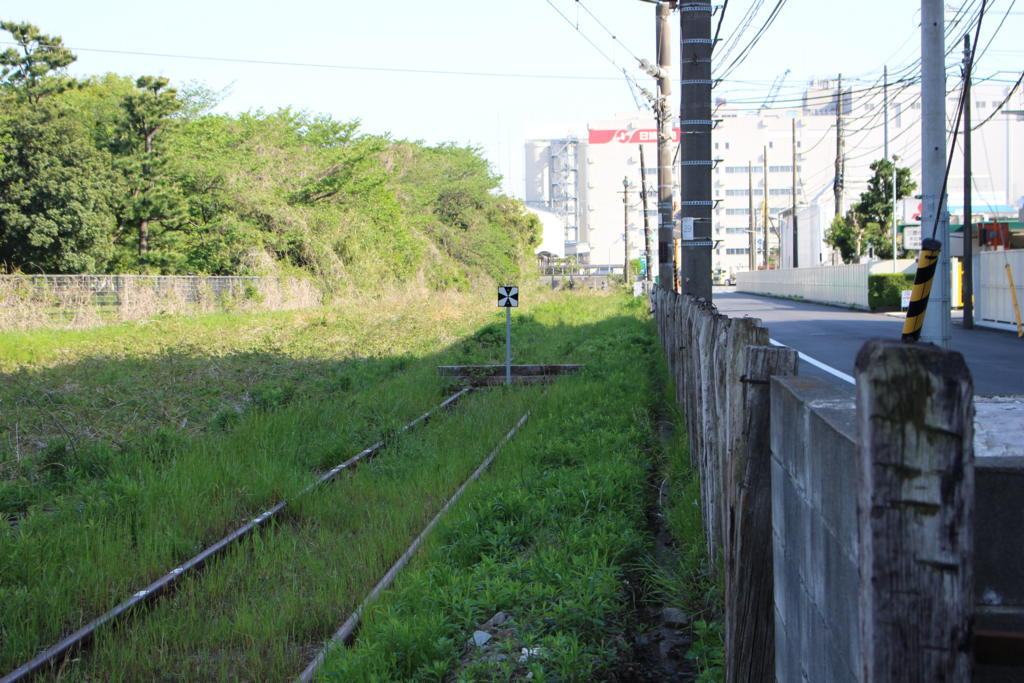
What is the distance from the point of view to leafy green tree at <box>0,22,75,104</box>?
3831 centimetres

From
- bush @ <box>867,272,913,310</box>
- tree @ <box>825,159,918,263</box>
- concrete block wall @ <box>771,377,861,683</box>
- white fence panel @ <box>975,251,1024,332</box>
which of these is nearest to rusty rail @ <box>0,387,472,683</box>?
concrete block wall @ <box>771,377,861,683</box>

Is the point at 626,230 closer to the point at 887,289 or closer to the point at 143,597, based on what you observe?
the point at 887,289

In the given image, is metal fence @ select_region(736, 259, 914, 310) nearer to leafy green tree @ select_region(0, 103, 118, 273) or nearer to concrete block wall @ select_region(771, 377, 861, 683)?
leafy green tree @ select_region(0, 103, 118, 273)

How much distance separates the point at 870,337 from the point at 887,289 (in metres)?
23.5

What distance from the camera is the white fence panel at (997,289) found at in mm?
21984

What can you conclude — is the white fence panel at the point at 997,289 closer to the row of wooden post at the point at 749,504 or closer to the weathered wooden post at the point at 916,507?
the row of wooden post at the point at 749,504

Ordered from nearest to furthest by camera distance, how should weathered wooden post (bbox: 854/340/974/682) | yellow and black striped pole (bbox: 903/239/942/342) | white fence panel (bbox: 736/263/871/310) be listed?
1. weathered wooden post (bbox: 854/340/974/682)
2. yellow and black striped pole (bbox: 903/239/942/342)
3. white fence panel (bbox: 736/263/871/310)

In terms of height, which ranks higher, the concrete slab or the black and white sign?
the black and white sign

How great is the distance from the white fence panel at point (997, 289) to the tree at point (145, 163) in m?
Answer: 28.2

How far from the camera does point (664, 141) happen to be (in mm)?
25016

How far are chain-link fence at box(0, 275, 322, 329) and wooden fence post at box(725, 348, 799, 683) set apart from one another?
23.1 metres

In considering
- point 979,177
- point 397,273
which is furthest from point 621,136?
point 397,273

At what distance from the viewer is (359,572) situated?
5637 mm

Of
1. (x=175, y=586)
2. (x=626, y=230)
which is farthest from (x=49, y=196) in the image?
(x=626, y=230)
